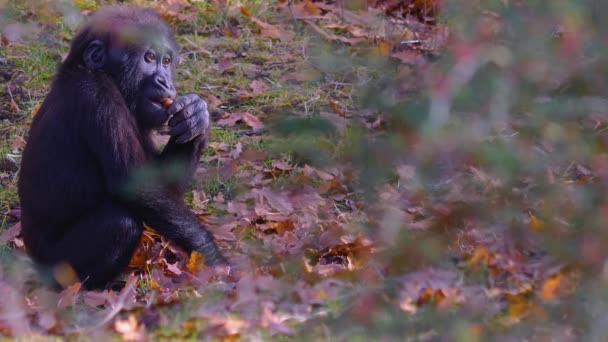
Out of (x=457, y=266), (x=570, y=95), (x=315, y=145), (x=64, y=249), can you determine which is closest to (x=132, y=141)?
(x=64, y=249)

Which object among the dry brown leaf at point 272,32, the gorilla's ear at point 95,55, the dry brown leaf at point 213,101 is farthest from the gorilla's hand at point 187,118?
the dry brown leaf at point 272,32

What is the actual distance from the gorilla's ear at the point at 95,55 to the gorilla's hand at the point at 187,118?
0.60m

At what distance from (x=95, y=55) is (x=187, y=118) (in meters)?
0.79

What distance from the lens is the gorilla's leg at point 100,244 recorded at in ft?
18.9

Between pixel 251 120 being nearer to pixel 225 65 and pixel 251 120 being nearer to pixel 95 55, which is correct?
pixel 225 65

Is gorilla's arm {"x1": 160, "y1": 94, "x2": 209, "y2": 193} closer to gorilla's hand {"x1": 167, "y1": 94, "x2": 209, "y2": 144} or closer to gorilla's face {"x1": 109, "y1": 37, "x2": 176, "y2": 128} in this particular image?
gorilla's hand {"x1": 167, "y1": 94, "x2": 209, "y2": 144}

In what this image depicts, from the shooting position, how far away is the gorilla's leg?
5.75m

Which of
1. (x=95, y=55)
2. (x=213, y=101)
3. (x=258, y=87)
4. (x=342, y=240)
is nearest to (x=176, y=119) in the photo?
(x=95, y=55)

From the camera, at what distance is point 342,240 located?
5.64 meters

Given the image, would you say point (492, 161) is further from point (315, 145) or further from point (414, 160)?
point (315, 145)

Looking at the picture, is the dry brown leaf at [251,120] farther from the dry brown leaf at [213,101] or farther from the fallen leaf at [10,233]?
the fallen leaf at [10,233]

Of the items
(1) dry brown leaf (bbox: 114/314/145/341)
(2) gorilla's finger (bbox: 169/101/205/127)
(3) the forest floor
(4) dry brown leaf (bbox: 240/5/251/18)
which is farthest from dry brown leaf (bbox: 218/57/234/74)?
(1) dry brown leaf (bbox: 114/314/145/341)

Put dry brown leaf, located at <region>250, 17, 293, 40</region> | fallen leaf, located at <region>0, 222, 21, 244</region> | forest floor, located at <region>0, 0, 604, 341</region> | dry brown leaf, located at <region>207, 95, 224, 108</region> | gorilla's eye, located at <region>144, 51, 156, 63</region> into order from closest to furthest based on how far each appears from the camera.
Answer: forest floor, located at <region>0, 0, 604, 341</region>
gorilla's eye, located at <region>144, 51, 156, 63</region>
fallen leaf, located at <region>0, 222, 21, 244</region>
dry brown leaf, located at <region>207, 95, 224, 108</region>
dry brown leaf, located at <region>250, 17, 293, 40</region>

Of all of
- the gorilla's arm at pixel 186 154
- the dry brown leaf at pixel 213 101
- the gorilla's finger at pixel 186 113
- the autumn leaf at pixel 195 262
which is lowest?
the dry brown leaf at pixel 213 101
